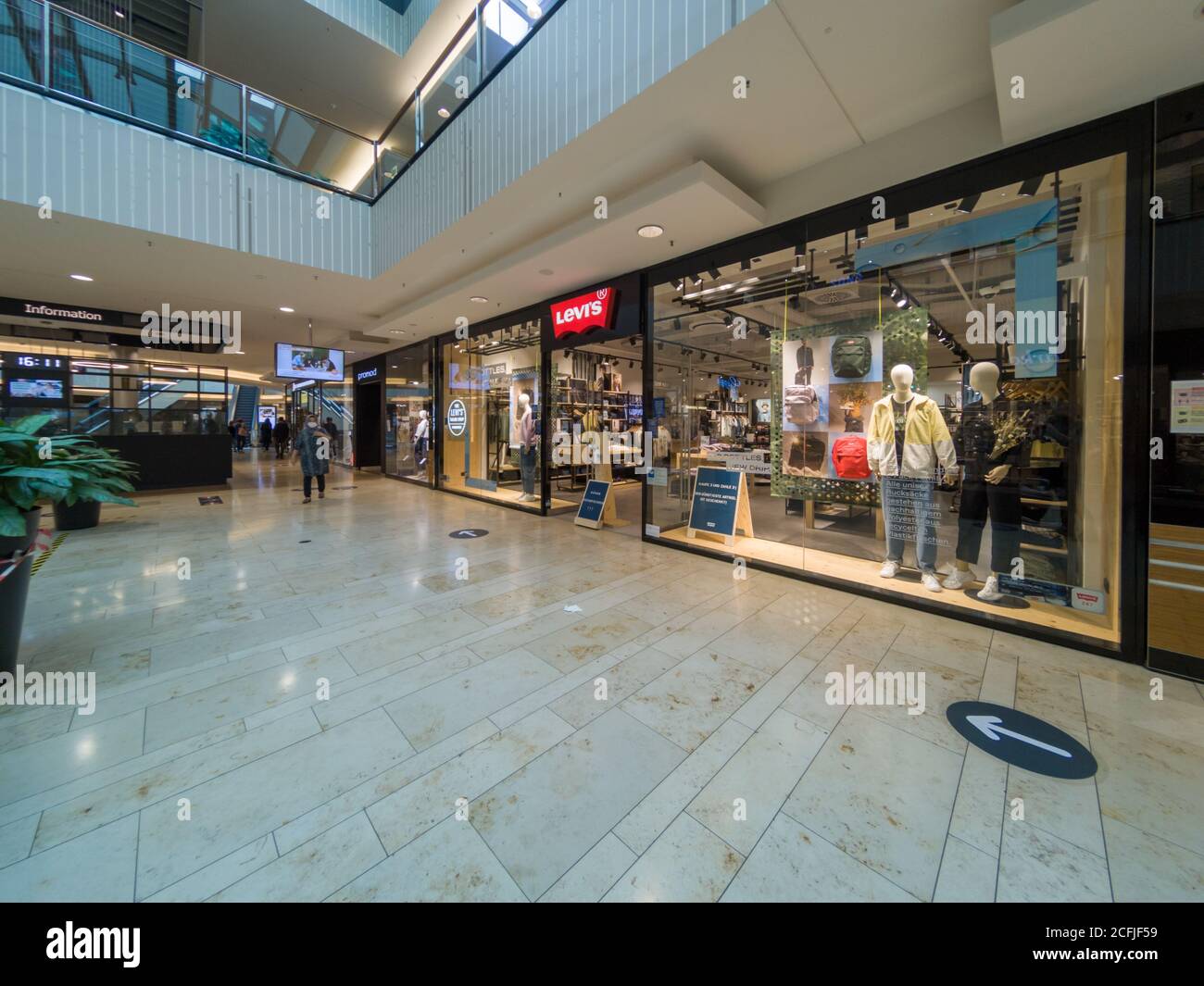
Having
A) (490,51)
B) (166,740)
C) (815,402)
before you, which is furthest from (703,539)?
(490,51)

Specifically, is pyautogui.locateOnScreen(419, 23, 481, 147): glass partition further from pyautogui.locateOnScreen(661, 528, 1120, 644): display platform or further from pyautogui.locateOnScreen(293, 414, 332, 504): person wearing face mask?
pyautogui.locateOnScreen(661, 528, 1120, 644): display platform

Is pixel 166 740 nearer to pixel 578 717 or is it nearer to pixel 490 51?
pixel 578 717

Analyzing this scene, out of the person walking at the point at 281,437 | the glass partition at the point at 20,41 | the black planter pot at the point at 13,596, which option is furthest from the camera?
the person walking at the point at 281,437

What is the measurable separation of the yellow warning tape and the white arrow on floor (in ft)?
23.3

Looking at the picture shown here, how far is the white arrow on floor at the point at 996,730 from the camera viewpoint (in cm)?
206

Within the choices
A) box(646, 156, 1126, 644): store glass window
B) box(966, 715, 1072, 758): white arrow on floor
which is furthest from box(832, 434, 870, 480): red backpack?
box(966, 715, 1072, 758): white arrow on floor


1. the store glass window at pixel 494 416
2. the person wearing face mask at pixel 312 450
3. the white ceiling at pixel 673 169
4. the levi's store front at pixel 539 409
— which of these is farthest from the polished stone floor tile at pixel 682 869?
the person wearing face mask at pixel 312 450

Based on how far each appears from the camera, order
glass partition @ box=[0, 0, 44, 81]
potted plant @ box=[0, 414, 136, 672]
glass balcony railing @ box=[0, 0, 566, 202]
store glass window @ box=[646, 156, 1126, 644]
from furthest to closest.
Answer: glass balcony railing @ box=[0, 0, 566, 202]
glass partition @ box=[0, 0, 44, 81]
store glass window @ box=[646, 156, 1126, 644]
potted plant @ box=[0, 414, 136, 672]

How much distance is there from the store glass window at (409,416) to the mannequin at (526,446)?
291 cm

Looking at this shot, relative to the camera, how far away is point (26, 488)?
7.75ft

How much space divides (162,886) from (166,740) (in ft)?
3.11

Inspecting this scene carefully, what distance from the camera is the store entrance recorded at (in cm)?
925

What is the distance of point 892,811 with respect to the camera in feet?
5.58

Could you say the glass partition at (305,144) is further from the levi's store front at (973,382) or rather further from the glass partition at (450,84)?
the levi's store front at (973,382)
